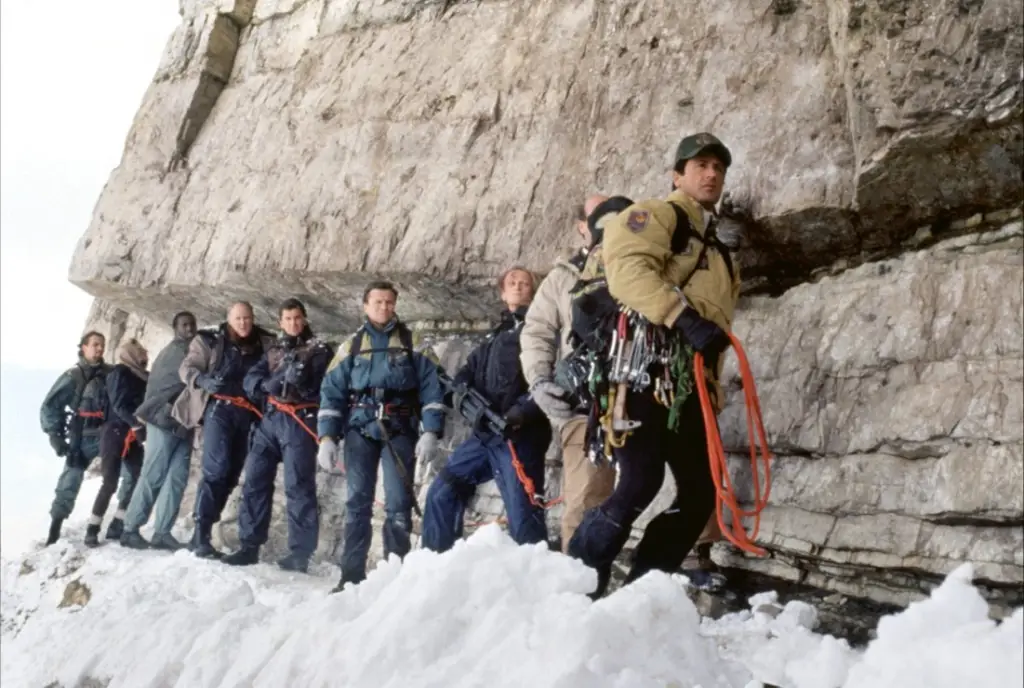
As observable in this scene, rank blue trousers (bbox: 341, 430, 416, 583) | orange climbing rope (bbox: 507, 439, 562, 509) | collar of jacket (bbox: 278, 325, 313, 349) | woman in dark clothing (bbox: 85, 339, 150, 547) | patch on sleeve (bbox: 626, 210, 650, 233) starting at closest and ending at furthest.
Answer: patch on sleeve (bbox: 626, 210, 650, 233) < orange climbing rope (bbox: 507, 439, 562, 509) < blue trousers (bbox: 341, 430, 416, 583) < collar of jacket (bbox: 278, 325, 313, 349) < woman in dark clothing (bbox: 85, 339, 150, 547)

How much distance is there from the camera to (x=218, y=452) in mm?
8242

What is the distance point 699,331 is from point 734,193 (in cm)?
238

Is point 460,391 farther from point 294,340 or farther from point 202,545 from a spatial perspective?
point 202,545

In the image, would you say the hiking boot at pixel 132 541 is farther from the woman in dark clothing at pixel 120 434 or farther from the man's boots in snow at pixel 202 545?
the man's boots in snow at pixel 202 545

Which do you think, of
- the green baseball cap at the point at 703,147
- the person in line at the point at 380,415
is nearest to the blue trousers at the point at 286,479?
the person in line at the point at 380,415

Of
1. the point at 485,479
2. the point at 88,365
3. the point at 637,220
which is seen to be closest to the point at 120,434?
the point at 88,365

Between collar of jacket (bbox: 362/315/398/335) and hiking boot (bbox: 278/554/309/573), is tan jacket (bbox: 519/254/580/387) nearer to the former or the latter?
collar of jacket (bbox: 362/315/398/335)

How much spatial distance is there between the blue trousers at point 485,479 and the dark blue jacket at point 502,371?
0.28 metres

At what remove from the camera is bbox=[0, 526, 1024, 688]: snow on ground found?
2.80 metres

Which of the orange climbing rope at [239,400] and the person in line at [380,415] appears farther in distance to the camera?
the orange climbing rope at [239,400]

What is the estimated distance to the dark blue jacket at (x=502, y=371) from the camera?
19.8 feet

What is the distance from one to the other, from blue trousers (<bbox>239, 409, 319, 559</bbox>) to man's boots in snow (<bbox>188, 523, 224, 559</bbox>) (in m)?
0.48

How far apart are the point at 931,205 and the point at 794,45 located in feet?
6.15

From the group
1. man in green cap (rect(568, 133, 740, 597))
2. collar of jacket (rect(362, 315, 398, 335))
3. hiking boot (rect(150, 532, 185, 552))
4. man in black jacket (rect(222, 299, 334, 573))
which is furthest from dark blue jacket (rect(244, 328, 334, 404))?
man in green cap (rect(568, 133, 740, 597))
